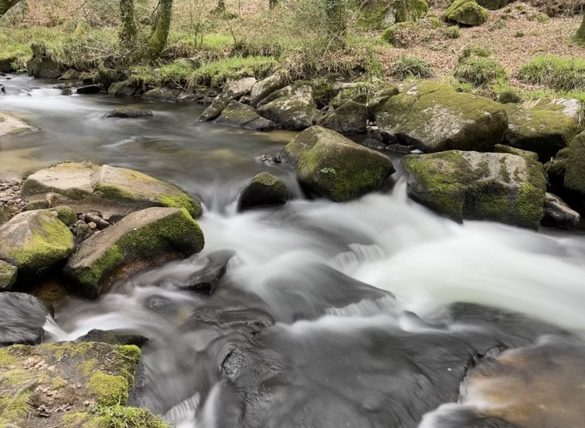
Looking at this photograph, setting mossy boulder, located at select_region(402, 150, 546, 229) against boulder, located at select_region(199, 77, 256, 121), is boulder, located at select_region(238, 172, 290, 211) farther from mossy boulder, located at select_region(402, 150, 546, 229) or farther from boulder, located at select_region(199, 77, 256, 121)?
boulder, located at select_region(199, 77, 256, 121)

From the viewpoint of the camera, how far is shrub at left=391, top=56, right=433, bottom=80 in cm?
1334

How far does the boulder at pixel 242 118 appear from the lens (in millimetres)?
11828

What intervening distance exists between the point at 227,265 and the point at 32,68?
717 inches

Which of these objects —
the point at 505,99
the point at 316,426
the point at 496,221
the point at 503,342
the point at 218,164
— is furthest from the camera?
the point at 505,99

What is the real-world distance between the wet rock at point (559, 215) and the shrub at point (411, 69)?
6684 millimetres

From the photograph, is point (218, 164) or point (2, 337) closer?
point (2, 337)

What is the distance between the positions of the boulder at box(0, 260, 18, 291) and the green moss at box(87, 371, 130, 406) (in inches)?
75.5

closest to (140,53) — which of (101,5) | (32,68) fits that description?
(101,5)

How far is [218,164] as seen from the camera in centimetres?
938

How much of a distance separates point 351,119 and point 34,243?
25.4 feet

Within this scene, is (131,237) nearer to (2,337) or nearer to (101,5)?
(2,337)

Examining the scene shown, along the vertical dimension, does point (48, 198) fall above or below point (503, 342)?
above

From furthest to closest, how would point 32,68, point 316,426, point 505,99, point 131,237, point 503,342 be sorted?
point 32,68 < point 505,99 < point 131,237 < point 503,342 < point 316,426

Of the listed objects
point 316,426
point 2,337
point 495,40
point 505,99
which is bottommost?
point 316,426
